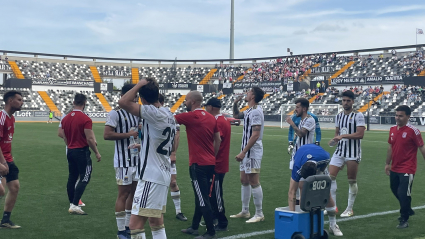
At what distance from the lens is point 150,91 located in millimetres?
4629

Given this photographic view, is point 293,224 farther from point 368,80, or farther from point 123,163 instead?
point 368,80

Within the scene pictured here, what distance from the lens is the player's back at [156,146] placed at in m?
4.66

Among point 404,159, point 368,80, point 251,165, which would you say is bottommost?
point 251,165

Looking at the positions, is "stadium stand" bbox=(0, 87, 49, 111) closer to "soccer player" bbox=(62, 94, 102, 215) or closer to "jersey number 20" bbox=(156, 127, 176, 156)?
"soccer player" bbox=(62, 94, 102, 215)

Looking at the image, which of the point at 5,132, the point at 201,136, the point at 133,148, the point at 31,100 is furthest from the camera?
the point at 31,100

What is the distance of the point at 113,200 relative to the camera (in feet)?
29.6

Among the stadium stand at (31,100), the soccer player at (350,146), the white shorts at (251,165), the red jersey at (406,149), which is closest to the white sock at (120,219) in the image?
the white shorts at (251,165)

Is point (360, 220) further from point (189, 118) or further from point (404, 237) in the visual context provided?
point (189, 118)

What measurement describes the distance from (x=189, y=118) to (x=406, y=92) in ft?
143

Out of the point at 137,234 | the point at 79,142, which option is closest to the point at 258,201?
the point at 137,234

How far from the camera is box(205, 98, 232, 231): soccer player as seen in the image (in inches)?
270

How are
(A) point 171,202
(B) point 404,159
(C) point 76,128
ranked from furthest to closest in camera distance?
(A) point 171,202
(C) point 76,128
(B) point 404,159

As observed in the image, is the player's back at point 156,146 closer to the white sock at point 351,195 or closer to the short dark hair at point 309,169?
the short dark hair at point 309,169

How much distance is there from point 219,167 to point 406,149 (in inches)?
124
